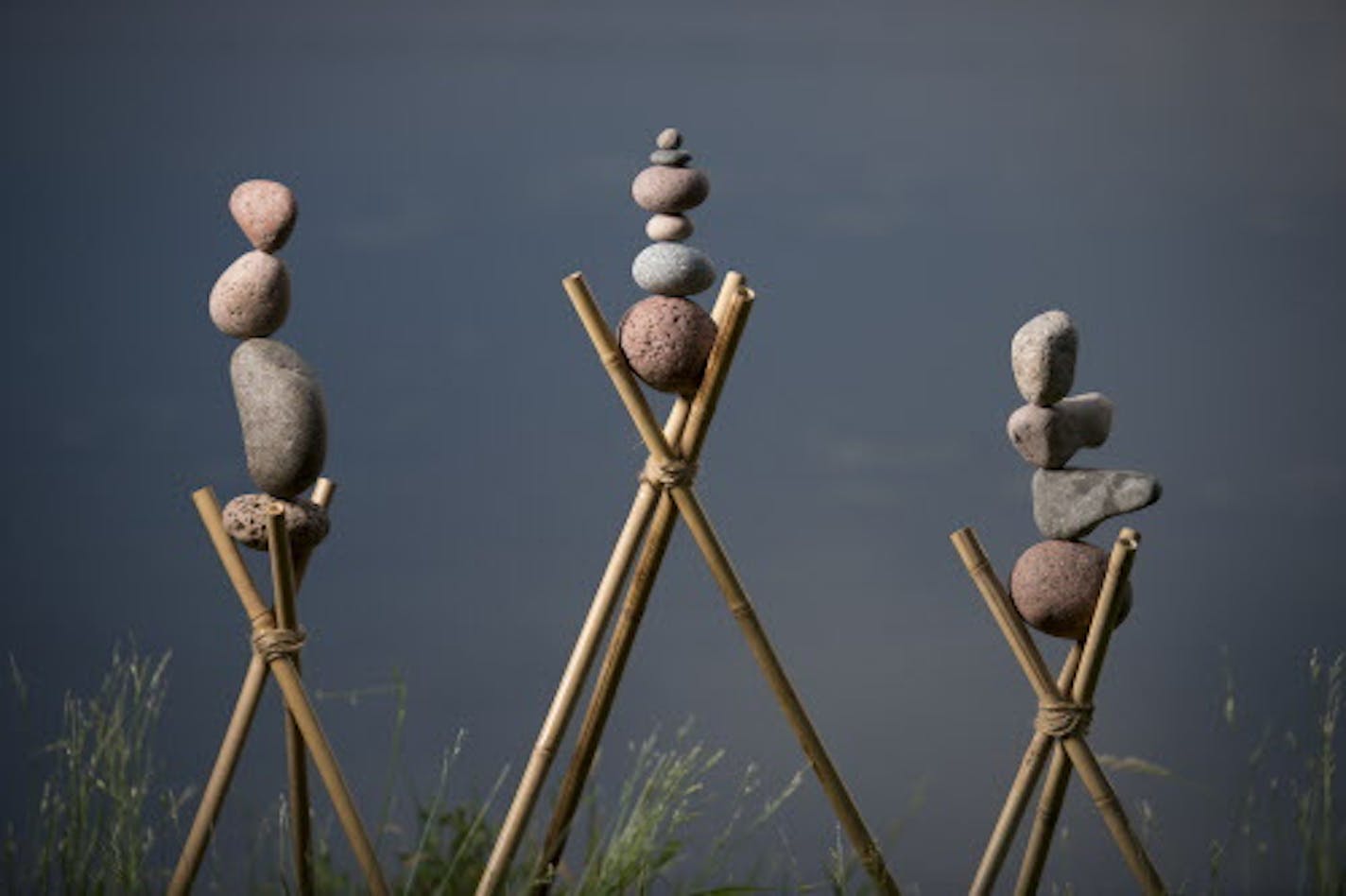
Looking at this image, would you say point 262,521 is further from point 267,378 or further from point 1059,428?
point 1059,428

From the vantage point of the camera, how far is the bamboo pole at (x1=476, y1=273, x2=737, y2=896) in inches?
168

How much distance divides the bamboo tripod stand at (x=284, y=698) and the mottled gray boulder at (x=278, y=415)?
87mm

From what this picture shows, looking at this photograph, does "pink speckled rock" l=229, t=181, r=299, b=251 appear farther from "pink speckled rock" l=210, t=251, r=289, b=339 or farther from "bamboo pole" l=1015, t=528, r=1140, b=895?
"bamboo pole" l=1015, t=528, r=1140, b=895

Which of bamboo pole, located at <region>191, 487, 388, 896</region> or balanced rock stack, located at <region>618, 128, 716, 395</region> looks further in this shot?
balanced rock stack, located at <region>618, 128, 716, 395</region>

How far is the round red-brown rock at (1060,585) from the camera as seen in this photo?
4465mm

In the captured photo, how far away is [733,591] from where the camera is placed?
441cm

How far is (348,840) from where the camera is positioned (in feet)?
13.8

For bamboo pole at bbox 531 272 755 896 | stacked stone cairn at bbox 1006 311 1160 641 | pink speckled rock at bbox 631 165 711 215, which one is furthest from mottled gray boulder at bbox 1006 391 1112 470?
pink speckled rock at bbox 631 165 711 215

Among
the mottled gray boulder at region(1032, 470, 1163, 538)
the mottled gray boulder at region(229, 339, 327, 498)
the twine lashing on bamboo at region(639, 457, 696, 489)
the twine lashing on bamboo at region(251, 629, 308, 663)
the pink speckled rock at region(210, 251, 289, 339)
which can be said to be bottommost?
the twine lashing on bamboo at region(251, 629, 308, 663)

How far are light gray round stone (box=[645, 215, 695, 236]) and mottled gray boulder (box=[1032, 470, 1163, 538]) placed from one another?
3.03ft

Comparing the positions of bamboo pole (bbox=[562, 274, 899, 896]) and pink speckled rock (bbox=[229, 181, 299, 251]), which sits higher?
pink speckled rock (bbox=[229, 181, 299, 251])

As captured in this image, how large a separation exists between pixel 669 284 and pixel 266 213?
0.84m

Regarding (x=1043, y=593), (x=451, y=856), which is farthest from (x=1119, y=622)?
(x=451, y=856)

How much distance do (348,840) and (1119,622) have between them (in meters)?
1.70
